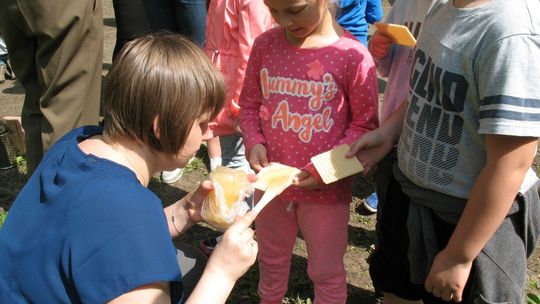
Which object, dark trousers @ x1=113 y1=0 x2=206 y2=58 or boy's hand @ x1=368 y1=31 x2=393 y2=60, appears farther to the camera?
dark trousers @ x1=113 y1=0 x2=206 y2=58

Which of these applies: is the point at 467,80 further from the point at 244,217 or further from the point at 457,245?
the point at 244,217

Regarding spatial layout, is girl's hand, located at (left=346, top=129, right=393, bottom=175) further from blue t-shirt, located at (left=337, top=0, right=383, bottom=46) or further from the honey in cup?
blue t-shirt, located at (left=337, top=0, right=383, bottom=46)

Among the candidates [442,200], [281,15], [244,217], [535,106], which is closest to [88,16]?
[281,15]

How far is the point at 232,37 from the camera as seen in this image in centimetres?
273

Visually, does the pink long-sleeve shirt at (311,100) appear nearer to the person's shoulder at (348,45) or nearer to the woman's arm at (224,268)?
the person's shoulder at (348,45)

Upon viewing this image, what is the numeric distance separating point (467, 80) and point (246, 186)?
0.70m

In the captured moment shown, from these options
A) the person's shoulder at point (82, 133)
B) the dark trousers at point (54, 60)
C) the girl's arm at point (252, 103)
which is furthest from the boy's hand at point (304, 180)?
the dark trousers at point (54, 60)

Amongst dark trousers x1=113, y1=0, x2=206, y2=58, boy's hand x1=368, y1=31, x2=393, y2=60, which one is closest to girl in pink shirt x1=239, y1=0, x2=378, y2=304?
boy's hand x1=368, y1=31, x2=393, y2=60

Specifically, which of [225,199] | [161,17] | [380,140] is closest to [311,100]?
[380,140]

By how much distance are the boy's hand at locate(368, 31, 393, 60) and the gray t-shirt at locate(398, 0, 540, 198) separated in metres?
0.37

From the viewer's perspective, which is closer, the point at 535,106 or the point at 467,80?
the point at 535,106

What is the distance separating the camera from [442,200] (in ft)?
4.86

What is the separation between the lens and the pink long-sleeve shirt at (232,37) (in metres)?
2.58

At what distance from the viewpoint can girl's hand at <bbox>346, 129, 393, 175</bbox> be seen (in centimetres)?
176
